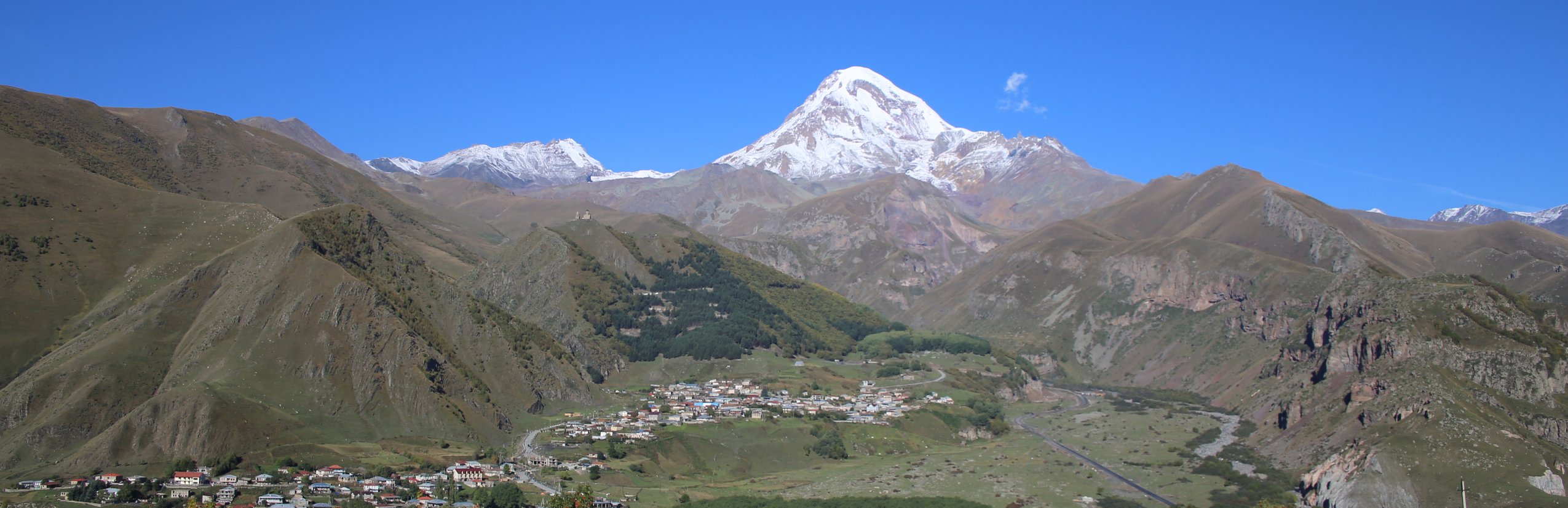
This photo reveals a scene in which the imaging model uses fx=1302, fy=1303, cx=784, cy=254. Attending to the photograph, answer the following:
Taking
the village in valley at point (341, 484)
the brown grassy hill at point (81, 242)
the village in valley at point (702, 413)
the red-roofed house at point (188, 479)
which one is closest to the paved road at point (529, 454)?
the village in valley at point (341, 484)

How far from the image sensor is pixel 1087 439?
192 m

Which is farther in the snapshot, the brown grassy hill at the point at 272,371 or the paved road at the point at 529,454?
the brown grassy hill at the point at 272,371

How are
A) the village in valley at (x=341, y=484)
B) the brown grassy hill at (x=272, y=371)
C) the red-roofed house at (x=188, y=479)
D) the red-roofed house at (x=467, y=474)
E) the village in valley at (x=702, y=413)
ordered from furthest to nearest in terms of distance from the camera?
the village in valley at (x=702, y=413), the brown grassy hill at (x=272, y=371), the red-roofed house at (x=467, y=474), the red-roofed house at (x=188, y=479), the village in valley at (x=341, y=484)

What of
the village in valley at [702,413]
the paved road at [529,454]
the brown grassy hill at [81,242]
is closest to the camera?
the paved road at [529,454]

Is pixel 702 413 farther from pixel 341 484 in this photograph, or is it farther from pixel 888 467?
pixel 341 484

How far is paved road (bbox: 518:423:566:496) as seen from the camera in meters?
128

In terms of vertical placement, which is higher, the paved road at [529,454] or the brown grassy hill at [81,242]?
the brown grassy hill at [81,242]

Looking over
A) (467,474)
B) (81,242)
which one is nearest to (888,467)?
(467,474)

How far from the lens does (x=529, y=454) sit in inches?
5709

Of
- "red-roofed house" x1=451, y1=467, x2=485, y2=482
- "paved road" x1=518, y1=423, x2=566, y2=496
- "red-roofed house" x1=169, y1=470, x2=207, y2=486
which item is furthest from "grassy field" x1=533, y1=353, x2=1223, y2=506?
"red-roofed house" x1=169, y1=470, x2=207, y2=486

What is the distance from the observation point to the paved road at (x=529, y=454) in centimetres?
12800

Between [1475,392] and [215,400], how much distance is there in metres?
145

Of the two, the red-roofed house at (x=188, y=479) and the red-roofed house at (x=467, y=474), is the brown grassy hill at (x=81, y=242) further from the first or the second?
the red-roofed house at (x=467, y=474)

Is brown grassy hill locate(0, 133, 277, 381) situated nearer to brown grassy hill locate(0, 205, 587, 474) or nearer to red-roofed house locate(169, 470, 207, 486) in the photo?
brown grassy hill locate(0, 205, 587, 474)
